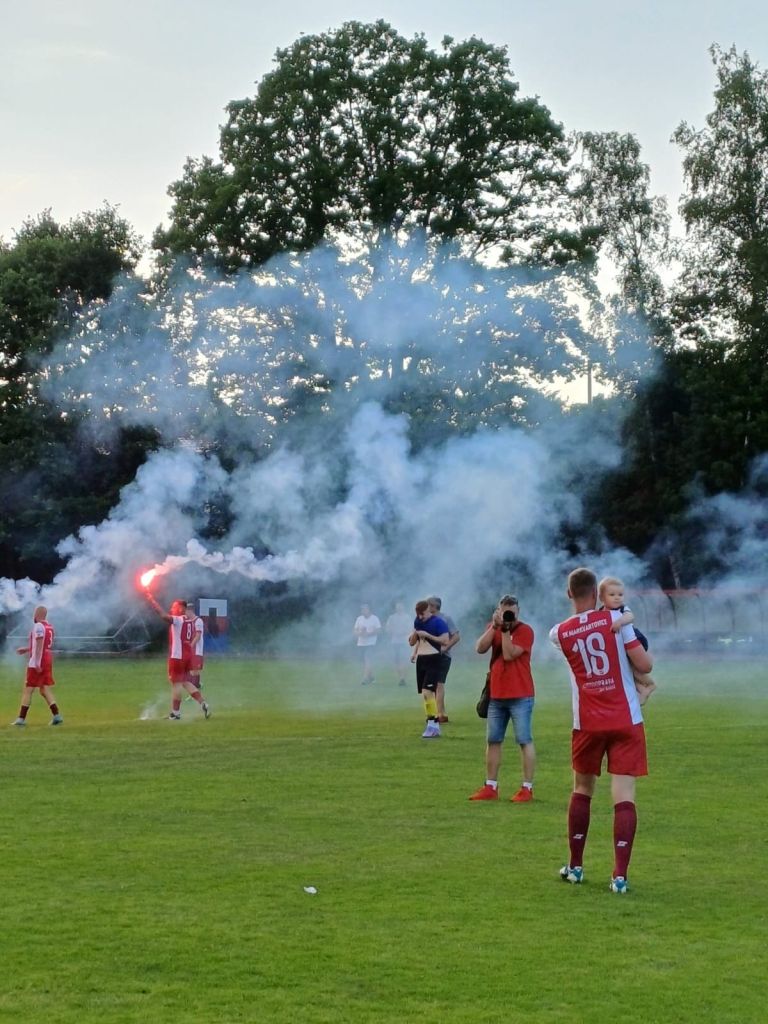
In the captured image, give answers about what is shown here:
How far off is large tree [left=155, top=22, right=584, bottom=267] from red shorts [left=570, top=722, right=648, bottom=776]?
34.7 m

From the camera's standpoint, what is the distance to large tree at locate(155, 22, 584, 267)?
141 feet

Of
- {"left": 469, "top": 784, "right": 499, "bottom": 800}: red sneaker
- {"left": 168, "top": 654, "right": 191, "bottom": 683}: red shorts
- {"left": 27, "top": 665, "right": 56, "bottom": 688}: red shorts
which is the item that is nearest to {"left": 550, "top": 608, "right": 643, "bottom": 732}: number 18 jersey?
{"left": 469, "top": 784, "right": 499, "bottom": 800}: red sneaker

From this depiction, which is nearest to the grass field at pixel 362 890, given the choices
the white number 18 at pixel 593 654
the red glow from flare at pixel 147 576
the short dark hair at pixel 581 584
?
the white number 18 at pixel 593 654

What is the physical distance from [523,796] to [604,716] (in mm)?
4097

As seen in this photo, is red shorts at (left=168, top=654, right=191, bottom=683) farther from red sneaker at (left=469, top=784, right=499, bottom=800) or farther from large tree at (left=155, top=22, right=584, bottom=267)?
large tree at (left=155, top=22, right=584, bottom=267)

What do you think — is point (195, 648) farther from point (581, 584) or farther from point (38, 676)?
point (581, 584)

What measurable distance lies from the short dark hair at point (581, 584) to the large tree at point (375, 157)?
112 feet

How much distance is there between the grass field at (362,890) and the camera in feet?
22.0

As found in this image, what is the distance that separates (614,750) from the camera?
9227mm

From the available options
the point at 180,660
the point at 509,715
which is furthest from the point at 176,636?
the point at 509,715

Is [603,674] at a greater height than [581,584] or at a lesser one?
lesser

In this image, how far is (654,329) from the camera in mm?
51031

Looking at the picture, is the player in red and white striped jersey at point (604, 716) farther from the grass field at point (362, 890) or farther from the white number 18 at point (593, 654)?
the grass field at point (362, 890)

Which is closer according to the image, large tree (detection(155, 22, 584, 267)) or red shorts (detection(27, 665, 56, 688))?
red shorts (detection(27, 665, 56, 688))
